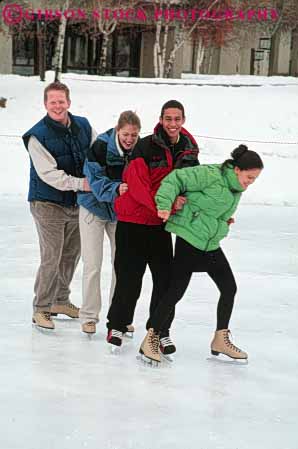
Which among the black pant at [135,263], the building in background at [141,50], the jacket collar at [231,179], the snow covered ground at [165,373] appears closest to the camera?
the snow covered ground at [165,373]

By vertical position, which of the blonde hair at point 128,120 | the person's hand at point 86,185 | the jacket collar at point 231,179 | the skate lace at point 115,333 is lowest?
the skate lace at point 115,333

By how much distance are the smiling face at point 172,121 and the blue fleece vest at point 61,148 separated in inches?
30.2

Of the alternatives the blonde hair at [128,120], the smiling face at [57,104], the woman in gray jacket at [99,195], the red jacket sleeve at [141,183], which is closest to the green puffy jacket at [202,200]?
the red jacket sleeve at [141,183]

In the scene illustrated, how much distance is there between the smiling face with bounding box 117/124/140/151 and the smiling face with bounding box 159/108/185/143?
0.23m

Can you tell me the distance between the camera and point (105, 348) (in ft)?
15.3

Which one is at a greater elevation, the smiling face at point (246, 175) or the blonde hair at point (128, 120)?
the blonde hair at point (128, 120)

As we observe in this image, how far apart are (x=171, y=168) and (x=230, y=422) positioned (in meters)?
1.52

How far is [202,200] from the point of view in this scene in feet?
13.7

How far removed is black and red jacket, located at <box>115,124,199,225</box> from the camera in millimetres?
4199

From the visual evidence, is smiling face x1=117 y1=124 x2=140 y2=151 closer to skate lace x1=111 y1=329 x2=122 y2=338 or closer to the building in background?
skate lace x1=111 y1=329 x2=122 y2=338

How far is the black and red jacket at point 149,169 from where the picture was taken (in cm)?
420

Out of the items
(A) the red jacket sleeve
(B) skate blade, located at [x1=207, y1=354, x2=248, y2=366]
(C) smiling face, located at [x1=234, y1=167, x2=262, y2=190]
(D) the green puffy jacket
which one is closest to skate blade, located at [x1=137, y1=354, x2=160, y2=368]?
(B) skate blade, located at [x1=207, y1=354, x2=248, y2=366]

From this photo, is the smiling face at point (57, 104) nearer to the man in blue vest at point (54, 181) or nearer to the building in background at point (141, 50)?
the man in blue vest at point (54, 181)

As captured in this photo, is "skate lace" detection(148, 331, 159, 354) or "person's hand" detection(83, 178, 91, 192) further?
"person's hand" detection(83, 178, 91, 192)
